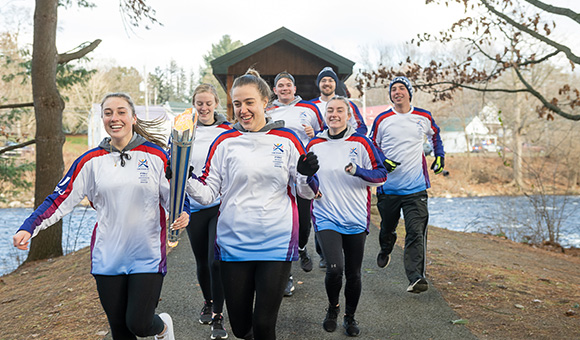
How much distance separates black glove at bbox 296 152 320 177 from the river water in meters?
8.33

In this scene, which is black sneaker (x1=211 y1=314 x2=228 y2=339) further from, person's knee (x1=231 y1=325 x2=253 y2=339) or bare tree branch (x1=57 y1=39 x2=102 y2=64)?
bare tree branch (x1=57 y1=39 x2=102 y2=64)

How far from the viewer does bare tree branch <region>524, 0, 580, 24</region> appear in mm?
9070

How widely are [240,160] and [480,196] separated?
3414cm

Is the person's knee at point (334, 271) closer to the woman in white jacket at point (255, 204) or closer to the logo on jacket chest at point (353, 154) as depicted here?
the logo on jacket chest at point (353, 154)

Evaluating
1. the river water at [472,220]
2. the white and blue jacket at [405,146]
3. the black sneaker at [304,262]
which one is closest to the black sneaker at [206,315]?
the black sneaker at [304,262]

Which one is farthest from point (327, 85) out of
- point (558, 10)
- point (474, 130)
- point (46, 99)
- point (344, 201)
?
point (474, 130)

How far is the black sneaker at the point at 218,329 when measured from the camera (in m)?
5.07

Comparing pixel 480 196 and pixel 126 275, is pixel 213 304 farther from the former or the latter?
pixel 480 196

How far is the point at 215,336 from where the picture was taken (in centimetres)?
507

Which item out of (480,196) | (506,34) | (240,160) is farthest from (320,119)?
(480,196)

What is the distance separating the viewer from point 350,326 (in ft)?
17.1

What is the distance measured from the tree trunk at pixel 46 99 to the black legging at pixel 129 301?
351 inches

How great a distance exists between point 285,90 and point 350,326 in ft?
10.0

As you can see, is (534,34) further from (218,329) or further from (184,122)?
(184,122)
